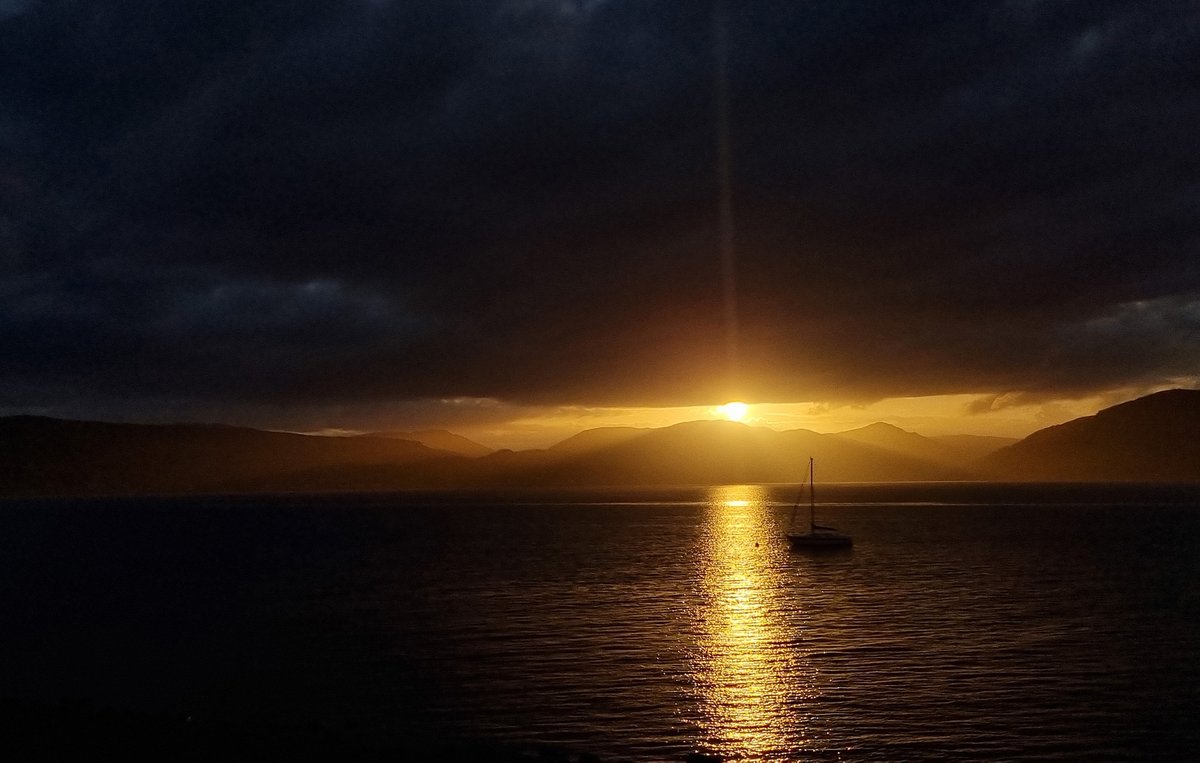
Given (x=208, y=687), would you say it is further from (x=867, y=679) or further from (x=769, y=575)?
(x=769, y=575)

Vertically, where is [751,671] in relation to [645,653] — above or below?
below

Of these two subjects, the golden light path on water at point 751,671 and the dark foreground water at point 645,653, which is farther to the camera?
the dark foreground water at point 645,653

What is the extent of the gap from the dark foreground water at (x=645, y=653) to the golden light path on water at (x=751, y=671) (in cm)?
20

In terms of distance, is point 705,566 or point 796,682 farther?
point 705,566

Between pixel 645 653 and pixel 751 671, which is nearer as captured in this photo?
pixel 751 671

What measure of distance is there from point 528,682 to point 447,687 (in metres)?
3.80

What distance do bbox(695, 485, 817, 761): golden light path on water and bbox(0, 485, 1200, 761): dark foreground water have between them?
0.20 m

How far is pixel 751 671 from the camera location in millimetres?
49812

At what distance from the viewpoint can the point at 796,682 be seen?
152 feet

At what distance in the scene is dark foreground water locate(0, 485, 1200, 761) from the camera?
38.4 m

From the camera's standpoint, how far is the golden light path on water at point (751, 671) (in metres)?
37.8

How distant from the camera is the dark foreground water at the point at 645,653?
38.4 meters

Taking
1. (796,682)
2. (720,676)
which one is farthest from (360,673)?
(796,682)

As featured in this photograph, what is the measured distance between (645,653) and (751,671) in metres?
6.72
